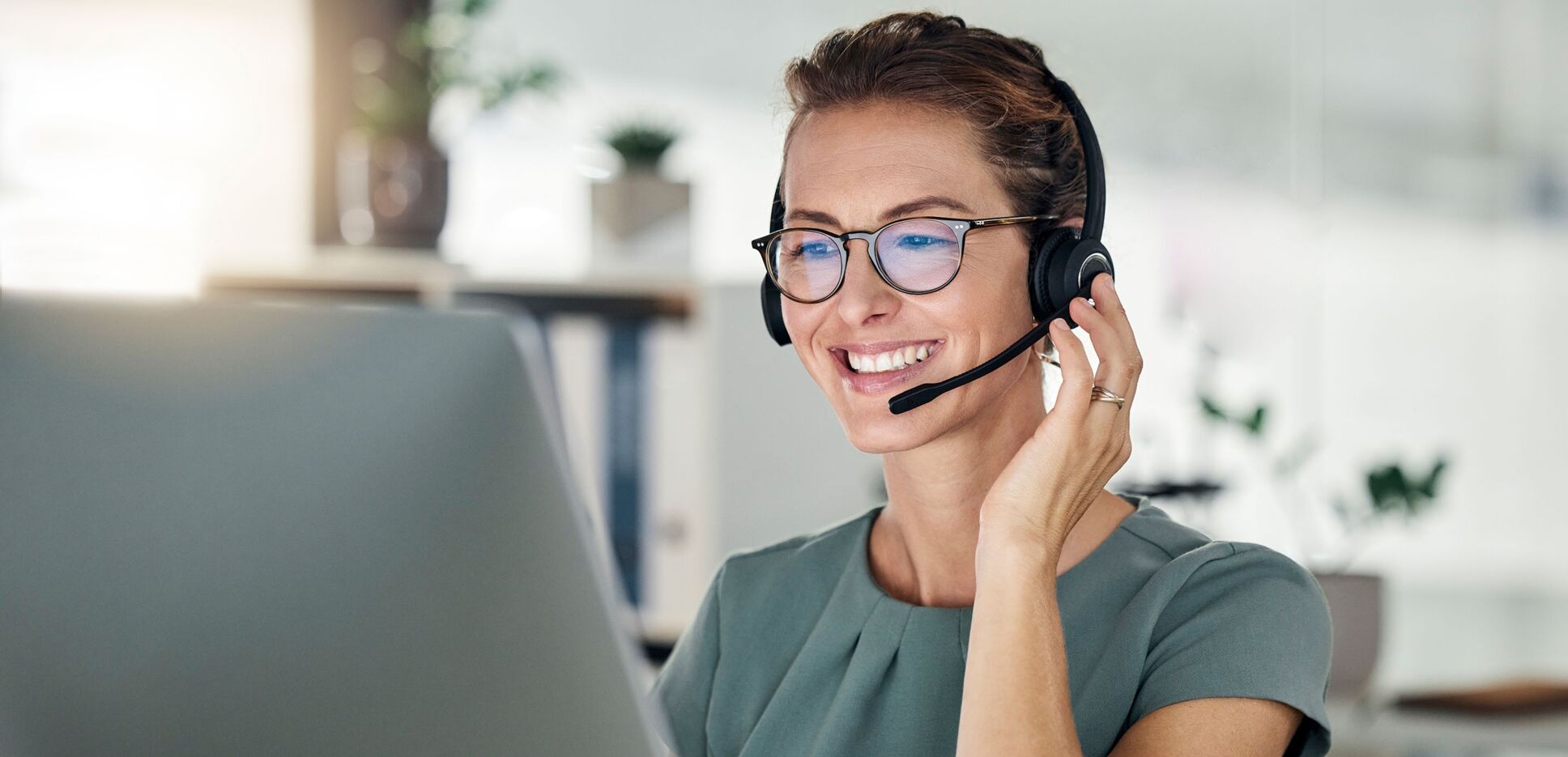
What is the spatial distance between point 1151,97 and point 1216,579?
2864 millimetres

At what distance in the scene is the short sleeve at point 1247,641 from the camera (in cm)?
90

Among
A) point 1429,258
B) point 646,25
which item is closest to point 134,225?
point 646,25

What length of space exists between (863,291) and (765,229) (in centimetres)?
196

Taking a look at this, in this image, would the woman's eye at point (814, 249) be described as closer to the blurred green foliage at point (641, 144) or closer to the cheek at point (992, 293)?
the cheek at point (992, 293)

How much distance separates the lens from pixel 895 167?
1109 millimetres

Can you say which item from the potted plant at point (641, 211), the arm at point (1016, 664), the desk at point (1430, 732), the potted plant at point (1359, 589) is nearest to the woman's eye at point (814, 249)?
the arm at point (1016, 664)

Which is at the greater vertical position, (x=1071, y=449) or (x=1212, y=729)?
(x=1071, y=449)

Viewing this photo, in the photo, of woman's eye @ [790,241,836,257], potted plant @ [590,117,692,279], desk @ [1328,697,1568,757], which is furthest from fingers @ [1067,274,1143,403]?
potted plant @ [590,117,692,279]

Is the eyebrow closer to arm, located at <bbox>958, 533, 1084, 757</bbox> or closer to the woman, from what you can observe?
the woman

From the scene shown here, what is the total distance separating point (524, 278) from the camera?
95.7 inches

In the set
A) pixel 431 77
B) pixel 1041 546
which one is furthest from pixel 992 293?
pixel 431 77

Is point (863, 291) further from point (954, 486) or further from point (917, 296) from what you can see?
point (954, 486)

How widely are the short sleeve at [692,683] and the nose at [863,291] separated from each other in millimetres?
316

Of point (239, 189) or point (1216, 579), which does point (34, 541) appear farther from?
point (239, 189)
